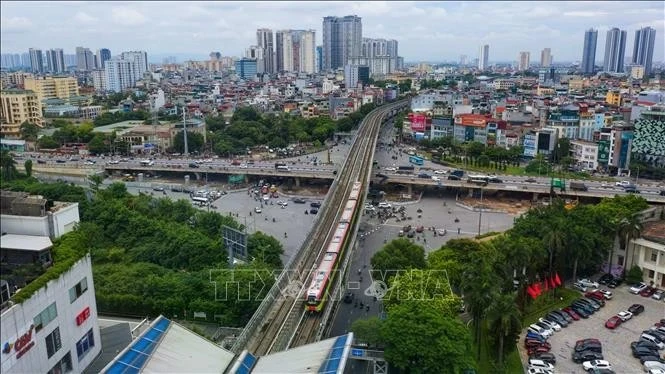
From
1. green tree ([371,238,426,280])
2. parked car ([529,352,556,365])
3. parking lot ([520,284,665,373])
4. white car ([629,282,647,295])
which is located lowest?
parking lot ([520,284,665,373])

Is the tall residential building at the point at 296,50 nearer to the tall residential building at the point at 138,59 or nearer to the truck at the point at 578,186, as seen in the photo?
the tall residential building at the point at 138,59

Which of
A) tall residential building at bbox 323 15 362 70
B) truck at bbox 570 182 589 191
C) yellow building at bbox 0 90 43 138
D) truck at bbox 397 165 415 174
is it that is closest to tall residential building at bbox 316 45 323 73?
tall residential building at bbox 323 15 362 70

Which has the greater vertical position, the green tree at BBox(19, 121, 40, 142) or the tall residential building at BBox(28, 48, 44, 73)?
the tall residential building at BBox(28, 48, 44, 73)

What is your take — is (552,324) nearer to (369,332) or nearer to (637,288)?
(637,288)

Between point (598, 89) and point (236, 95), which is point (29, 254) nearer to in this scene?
point (236, 95)

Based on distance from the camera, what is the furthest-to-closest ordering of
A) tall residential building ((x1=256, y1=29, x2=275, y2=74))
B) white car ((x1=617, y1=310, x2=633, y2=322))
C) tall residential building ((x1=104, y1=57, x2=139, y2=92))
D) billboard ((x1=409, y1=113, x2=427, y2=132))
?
tall residential building ((x1=256, y1=29, x2=275, y2=74)) < tall residential building ((x1=104, y1=57, x2=139, y2=92)) < billboard ((x1=409, y1=113, x2=427, y2=132)) < white car ((x1=617, y1=310, x2=633, y2=322))

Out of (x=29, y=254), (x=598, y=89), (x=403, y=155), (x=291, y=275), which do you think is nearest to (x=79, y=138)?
(x=403, y=155)

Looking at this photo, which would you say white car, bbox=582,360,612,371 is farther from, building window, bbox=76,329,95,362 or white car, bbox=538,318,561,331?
building window, bbox=76,329,95,362
